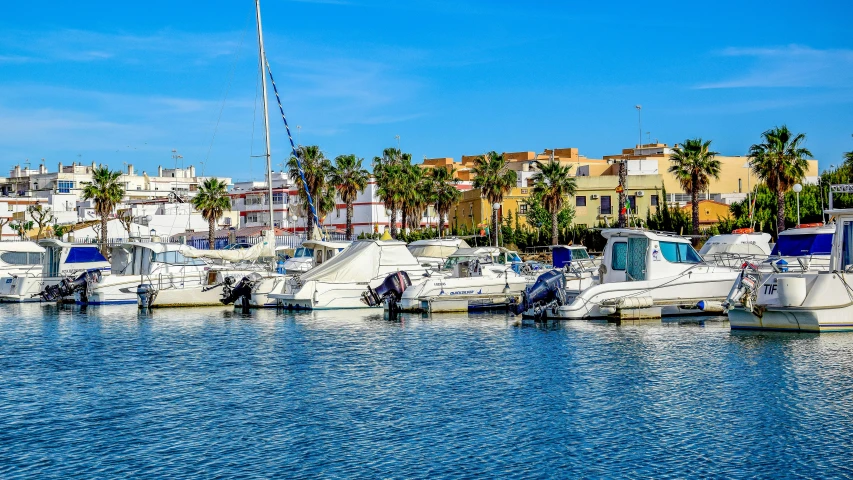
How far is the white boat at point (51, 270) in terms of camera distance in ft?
170

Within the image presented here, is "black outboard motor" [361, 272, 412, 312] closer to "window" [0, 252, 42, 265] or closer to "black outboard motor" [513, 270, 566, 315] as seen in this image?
"black outboard motor" [513, 270, 566, 315]

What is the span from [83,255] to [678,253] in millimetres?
32045

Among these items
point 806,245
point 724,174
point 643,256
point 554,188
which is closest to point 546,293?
point 643,256

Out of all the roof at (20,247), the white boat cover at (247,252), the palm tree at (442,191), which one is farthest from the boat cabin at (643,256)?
the palm tree at (442,191)

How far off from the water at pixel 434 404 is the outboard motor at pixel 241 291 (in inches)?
396

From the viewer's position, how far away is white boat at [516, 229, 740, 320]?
34.3 m

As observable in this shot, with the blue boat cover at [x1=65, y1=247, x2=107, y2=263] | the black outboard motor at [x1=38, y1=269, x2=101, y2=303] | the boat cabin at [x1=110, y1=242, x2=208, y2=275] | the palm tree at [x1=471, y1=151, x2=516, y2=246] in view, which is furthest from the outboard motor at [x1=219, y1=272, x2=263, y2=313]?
the palm tree at [x1=471, y1=151, x2=516, y2=246]

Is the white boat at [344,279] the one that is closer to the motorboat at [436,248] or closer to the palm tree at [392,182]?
the motorboat at [436,248]

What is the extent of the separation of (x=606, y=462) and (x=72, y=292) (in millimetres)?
38195

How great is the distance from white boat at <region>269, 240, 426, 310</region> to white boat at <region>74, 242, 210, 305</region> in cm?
606

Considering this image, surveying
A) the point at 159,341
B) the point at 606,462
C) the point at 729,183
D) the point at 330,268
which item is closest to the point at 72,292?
the point at 330,268

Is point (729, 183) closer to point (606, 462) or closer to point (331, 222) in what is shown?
point (331, 222)

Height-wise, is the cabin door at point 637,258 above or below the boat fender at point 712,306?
above

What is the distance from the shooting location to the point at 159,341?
32.4m
